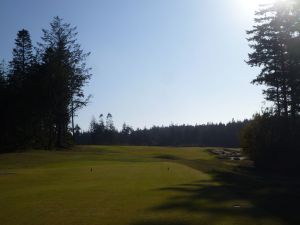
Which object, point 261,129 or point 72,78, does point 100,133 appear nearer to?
point 72,78

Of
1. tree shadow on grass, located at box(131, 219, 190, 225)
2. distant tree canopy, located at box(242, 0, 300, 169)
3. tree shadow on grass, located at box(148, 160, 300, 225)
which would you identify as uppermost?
distant tree canopy, located at box(242, 0, 300, 169)

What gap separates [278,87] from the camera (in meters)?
57.2

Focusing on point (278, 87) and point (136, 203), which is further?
point (278, 87)

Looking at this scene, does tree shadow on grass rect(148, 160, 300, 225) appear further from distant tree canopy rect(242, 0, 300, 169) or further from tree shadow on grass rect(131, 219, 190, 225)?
distant tree canopy rect(242, 0, 300, 169)

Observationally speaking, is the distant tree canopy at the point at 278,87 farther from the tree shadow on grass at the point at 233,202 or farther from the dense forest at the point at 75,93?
the tree shadow on grass at the point at 233,202

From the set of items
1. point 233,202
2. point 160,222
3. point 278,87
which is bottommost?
point 160,222

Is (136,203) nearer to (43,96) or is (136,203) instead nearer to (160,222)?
(160,222)

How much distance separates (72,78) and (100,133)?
310 feet

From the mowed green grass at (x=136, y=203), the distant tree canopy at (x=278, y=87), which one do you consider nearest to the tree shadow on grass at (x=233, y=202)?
the mowed green grass at (x=136, y=203)

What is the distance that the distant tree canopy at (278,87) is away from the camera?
2045 inches

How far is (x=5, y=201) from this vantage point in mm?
21219

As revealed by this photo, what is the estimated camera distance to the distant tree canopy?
170ft

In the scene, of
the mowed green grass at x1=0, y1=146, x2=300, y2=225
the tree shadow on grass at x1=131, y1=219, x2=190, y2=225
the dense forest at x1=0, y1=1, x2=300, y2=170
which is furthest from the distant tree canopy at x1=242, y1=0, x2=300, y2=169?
the tree shadow on grass at x1=131, y1=219, x2=190, y2=225

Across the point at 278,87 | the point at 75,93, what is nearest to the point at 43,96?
the point at 75,93
